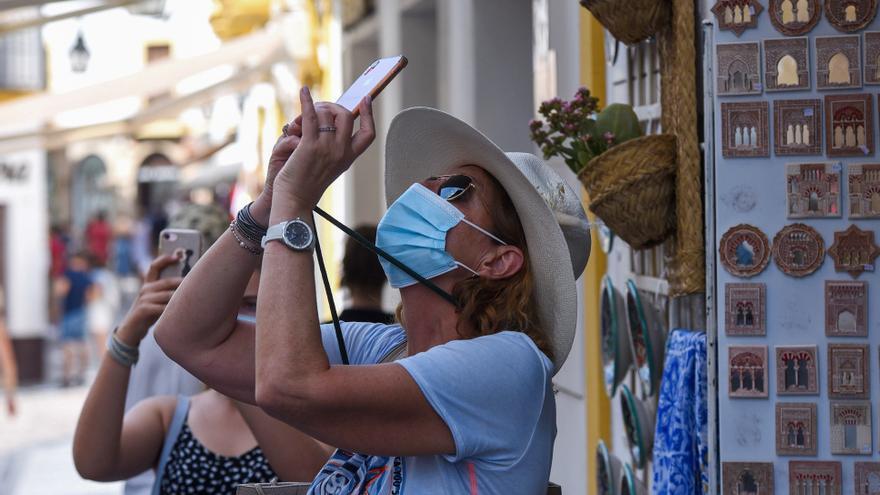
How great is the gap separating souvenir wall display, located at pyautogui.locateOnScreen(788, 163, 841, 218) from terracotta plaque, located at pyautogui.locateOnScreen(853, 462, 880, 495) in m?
0.49

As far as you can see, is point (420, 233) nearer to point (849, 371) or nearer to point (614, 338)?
point (849, 371)

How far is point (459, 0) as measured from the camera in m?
6.68

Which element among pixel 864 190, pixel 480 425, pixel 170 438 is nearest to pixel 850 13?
pixel 864 190

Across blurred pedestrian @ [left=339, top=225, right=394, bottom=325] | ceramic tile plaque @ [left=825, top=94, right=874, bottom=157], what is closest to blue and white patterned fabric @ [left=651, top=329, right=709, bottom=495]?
ceramic tile plaque @ [left=825, top=94, right=874, bottom=157]

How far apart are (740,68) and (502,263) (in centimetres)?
83

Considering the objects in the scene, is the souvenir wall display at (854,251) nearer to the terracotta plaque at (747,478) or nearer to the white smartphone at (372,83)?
the terracotta plaque at (747,478)

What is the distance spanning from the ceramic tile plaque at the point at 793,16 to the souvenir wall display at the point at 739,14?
0.03 metres

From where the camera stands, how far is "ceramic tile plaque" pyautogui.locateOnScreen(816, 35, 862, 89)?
281cm

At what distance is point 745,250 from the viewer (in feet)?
9.39

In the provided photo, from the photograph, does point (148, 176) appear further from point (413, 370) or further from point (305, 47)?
point (413, 370)

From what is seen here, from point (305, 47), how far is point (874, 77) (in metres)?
11.8

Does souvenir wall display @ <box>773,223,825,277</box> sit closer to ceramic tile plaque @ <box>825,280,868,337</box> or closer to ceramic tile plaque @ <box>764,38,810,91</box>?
ceramic tile plaque @ <box>825,280,868,337</box>

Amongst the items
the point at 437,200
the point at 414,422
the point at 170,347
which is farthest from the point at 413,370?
the point at 170,347

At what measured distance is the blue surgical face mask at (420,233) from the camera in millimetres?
2275
